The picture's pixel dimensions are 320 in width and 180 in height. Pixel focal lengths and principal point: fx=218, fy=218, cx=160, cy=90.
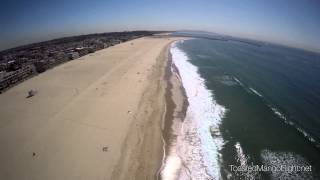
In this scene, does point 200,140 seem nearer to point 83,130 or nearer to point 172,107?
point 172,107

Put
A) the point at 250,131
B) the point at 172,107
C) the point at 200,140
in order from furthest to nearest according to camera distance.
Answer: the point at 172,107, the point at 250,131, the point at 200,140

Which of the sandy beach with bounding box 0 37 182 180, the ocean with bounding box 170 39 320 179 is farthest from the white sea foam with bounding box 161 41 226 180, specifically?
the sandy beach with bounding box 0 37 182 180

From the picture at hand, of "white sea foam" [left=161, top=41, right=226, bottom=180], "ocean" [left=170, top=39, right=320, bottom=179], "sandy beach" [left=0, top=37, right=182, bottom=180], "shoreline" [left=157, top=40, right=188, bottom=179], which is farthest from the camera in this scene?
"shoreline" [left=157, top=40, right=188, bottom=179]

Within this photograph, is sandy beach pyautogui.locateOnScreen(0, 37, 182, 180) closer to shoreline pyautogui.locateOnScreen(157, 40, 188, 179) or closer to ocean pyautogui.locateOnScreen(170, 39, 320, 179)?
shoreline pyautogui.locateOnScreen(157, 40, 188, 179)

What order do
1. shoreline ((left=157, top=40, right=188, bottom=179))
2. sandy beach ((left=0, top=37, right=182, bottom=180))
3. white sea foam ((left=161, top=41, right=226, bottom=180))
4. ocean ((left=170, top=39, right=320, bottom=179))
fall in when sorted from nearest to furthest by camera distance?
sandy beach ((left=0, top=37, right=182, bottom=180))
white sea foam ((left=161, top=41, right=226, bottom=180))
ocean ((left=170, top=39, right=320, bottom=179))
shoreline ((left=157, top=40, right=188, bottom=179))

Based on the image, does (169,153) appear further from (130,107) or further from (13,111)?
(13,111)

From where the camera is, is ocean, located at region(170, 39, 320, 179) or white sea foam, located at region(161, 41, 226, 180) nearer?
white sea foam, located at region(161, 41, 226, 180)

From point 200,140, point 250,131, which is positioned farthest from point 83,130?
point 250,131

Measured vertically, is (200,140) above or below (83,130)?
below
